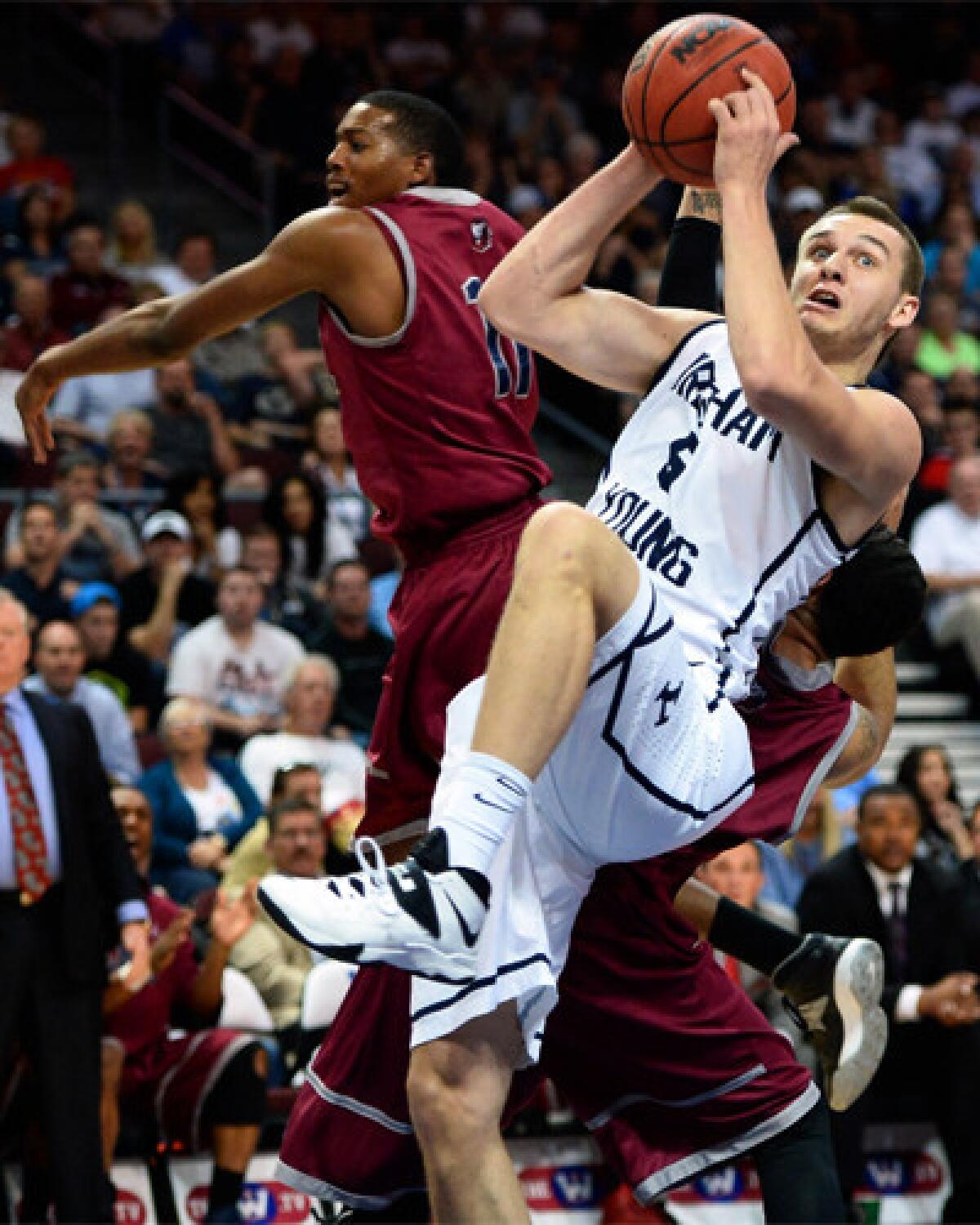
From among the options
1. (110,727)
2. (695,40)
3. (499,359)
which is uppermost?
(695,40)

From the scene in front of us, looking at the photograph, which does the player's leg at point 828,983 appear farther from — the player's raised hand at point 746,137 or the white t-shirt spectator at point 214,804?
the white t-shirt spectator at point 214,804

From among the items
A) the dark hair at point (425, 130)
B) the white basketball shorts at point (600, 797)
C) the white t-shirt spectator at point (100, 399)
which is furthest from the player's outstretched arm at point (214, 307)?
the white t-shirt spectator at point (100, 399)

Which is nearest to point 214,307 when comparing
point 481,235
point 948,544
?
point 481,235

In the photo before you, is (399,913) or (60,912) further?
(60,912)

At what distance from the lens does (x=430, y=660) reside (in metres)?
4.38

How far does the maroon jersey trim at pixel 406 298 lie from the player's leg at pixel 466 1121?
4.51 ft

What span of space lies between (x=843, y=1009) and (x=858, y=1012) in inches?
1.2

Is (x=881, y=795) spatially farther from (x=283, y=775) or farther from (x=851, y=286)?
(x=851, y=286)

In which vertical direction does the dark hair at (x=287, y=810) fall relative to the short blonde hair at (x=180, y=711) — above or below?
below

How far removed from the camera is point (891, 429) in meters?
4.06

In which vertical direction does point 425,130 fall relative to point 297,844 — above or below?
above

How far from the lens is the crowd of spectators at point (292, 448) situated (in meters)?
8.18

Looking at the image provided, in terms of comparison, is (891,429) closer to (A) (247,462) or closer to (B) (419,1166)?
(B) (419,1166)

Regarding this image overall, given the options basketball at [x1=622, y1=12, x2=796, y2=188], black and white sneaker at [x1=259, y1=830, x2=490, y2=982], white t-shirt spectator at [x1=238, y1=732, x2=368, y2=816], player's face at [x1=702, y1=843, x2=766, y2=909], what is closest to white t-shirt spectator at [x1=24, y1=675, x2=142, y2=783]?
white t-shirt spectator at [x1=238, y1=732, x2=368, y2=816]
